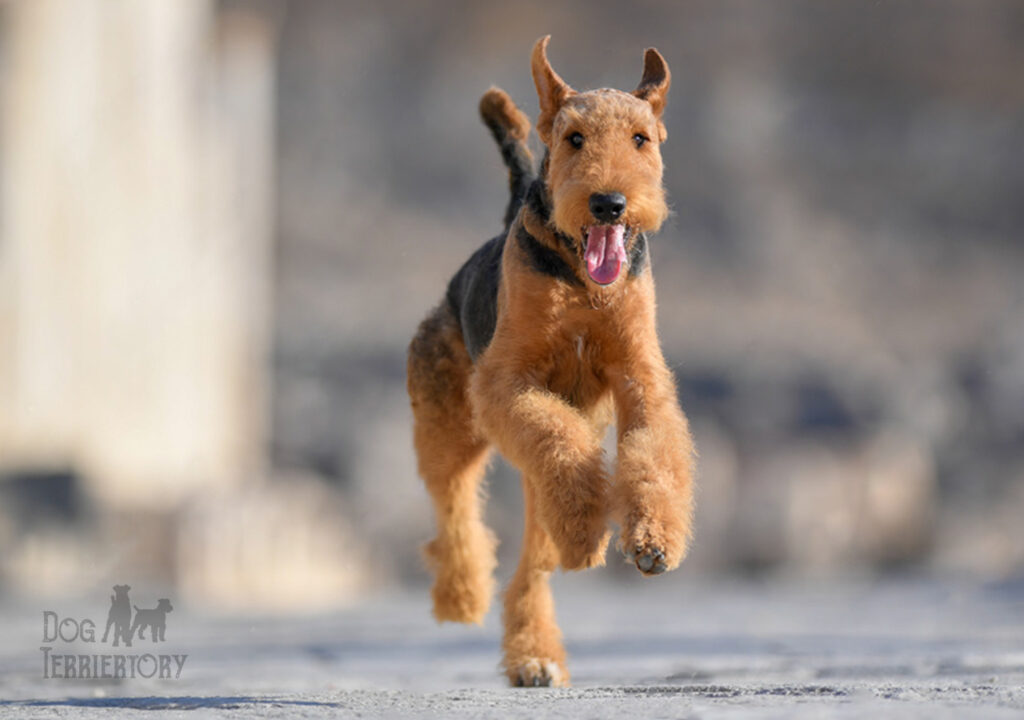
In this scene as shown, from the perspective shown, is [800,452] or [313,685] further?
[800,452]

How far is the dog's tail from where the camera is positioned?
452 cm

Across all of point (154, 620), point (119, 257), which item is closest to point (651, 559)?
point (154, 620)

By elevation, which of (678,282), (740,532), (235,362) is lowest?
(740,532)

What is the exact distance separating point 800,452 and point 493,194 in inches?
743

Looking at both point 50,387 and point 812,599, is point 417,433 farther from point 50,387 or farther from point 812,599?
point 50,387

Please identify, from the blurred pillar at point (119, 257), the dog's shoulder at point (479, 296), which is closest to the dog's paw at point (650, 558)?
the dog's shoulder at point (479, 296)

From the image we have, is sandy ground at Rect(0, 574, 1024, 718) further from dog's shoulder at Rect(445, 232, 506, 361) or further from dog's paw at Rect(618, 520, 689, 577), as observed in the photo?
dog's shoulder at Rect(445, 232, 506, 361)

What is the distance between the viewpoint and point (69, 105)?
35.2ft

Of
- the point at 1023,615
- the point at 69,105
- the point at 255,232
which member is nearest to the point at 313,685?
the point at 1023,615

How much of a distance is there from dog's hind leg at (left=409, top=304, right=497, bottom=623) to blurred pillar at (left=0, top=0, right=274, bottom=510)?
19.5ft

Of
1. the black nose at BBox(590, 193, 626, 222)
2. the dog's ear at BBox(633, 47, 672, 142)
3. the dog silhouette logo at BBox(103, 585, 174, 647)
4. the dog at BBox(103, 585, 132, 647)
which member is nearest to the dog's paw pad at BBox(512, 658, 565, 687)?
the black nose at BBox(590, 193, 626, 222)

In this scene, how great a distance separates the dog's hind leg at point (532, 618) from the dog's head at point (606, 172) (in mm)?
817
